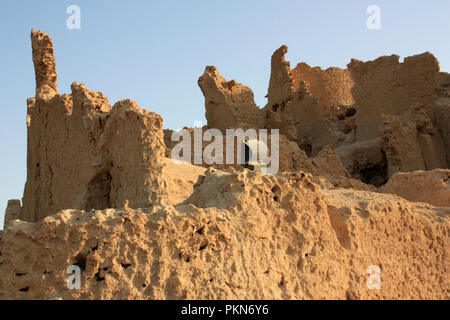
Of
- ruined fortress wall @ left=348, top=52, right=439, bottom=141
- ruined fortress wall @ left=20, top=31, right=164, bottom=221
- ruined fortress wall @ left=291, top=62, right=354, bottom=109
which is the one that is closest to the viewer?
ruined fortress wall @ left=20, top=31, right=164, bottom=221

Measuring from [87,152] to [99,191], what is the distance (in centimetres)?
75

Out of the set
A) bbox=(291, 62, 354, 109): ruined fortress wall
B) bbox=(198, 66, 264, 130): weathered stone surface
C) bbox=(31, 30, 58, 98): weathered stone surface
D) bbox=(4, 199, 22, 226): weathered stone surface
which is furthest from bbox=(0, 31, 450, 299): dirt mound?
bbox=(291, 62, 354, 109): ruined fortress wall

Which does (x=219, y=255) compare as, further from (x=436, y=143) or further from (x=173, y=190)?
(x=436, y=143)

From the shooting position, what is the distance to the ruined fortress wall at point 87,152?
7.87 meters

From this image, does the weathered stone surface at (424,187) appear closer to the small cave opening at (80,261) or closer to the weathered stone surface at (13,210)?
the small cave opening at (80,261)

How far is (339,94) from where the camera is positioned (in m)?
23.6

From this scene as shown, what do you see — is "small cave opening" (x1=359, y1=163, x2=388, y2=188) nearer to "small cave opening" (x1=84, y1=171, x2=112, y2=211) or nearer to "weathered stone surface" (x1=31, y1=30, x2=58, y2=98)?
"weathered stone surface" (x1=31, y1=30, x2=58, y2=98)

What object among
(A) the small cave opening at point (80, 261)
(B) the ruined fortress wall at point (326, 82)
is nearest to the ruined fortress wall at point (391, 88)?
(B) the ruined fortress wall at point (326, 82)

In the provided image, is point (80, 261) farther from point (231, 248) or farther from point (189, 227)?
point (231, 248)

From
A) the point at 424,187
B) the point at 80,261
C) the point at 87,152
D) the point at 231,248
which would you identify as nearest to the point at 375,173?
the point at 424,187

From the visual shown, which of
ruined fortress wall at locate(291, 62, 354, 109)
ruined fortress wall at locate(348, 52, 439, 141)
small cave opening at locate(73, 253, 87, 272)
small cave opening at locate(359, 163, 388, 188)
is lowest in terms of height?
small cave opening at locate(73, 253, 87, 272)

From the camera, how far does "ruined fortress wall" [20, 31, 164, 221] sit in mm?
7871
